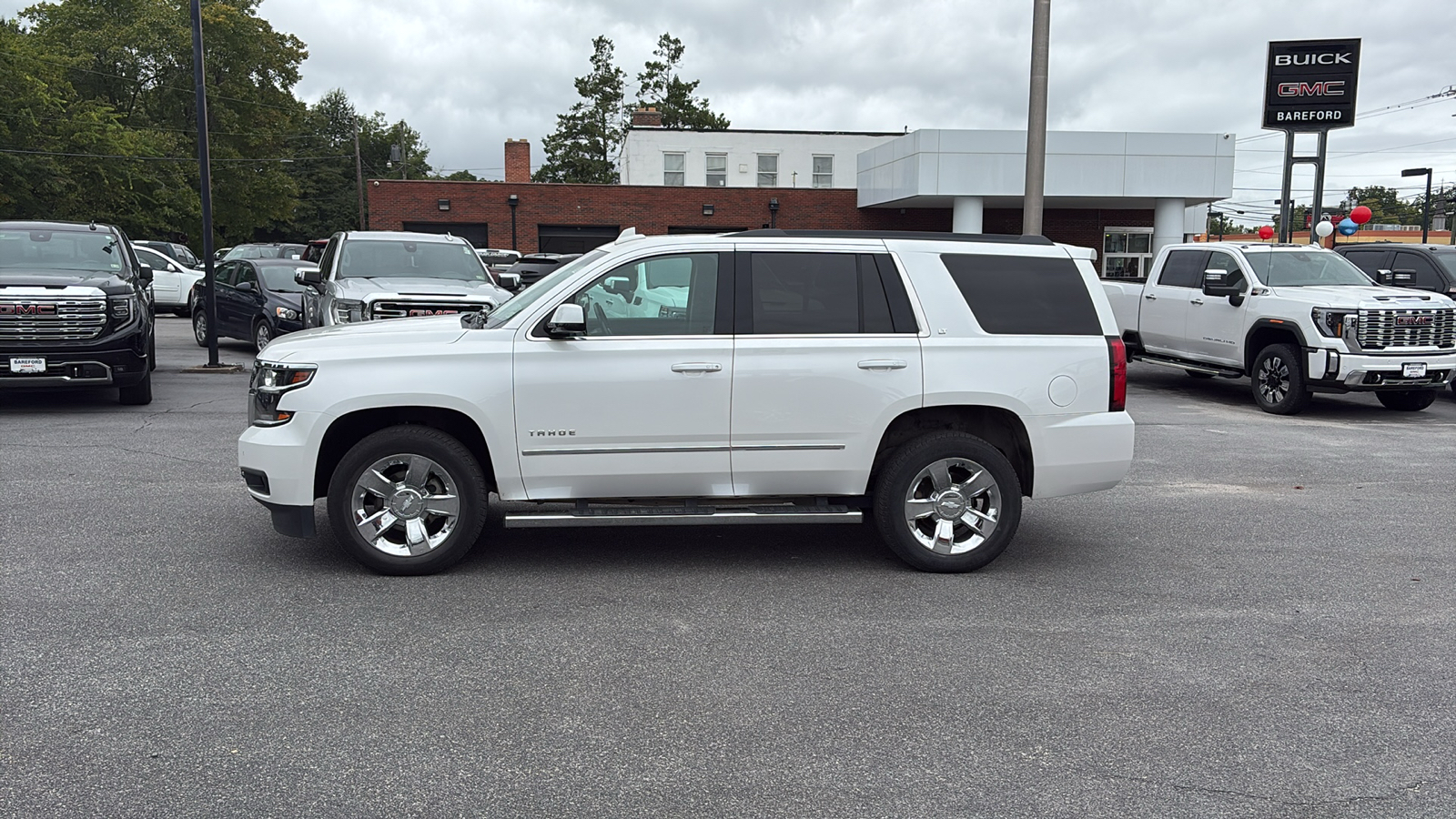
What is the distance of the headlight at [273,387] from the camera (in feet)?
19.9

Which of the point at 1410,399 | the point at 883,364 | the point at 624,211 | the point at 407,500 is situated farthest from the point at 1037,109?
the point at 624,211

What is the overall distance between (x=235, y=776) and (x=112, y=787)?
37 cm

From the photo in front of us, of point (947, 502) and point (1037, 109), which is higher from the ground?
point (1037, 109)

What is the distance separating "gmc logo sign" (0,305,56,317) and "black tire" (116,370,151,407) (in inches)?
48.7

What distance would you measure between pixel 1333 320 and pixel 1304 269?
161 centimetres

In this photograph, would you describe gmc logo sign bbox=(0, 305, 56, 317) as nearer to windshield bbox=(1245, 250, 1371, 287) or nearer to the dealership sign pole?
windshield bbox=(1245, 250, 1371, 287)

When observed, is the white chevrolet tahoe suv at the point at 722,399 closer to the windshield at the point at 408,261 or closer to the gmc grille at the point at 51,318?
the gmc grille at the point at 51,318

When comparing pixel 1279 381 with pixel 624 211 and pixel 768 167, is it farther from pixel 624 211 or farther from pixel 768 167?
pixel 768 167

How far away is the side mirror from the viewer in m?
5.97

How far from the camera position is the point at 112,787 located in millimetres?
3695

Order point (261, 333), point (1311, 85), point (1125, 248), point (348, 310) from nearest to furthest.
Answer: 1. point (348, 310)
2. point (261, 333)
3. point (1311, 85)
4. point (1125, 248)

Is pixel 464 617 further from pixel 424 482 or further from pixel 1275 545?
pixel 1275 545

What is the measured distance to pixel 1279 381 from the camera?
45.4ft

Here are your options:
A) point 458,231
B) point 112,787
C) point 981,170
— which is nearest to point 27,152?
point 458,231
